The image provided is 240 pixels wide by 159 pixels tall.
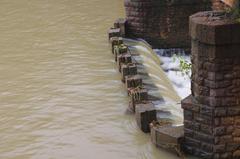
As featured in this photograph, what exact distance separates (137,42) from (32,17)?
5951 millimetres

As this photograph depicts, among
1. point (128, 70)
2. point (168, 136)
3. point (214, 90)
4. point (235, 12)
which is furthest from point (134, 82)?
point (235, 12)

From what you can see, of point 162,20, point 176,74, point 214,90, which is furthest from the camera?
point 162,20

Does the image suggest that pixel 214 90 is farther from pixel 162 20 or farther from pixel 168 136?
pixel 162 20

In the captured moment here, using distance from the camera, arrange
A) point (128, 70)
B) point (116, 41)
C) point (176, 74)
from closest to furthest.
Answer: point (128, 70)
point (176, 74)
point (116, 41)

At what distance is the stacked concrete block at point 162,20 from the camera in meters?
15.4

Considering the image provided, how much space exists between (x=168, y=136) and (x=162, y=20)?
7.71 m

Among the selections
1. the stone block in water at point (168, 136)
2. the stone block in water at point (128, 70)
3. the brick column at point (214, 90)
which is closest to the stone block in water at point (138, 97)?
the stone block in water at point (168, 136)

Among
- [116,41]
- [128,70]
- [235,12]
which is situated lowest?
[128,70]

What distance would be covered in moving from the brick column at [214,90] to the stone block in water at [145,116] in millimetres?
971

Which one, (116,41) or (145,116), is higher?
(116,41)

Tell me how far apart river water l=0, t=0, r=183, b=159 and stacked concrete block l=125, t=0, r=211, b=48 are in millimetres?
1278

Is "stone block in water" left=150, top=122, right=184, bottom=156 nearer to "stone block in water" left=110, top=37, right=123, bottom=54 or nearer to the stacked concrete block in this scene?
"stone block in water" left=110, top=37, right=123, bottom=54

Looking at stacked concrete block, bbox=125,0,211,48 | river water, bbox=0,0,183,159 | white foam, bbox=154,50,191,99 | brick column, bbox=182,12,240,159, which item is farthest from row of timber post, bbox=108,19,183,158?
stacked concrete block, bbox=125,0,211,48

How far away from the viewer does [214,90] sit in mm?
7859
